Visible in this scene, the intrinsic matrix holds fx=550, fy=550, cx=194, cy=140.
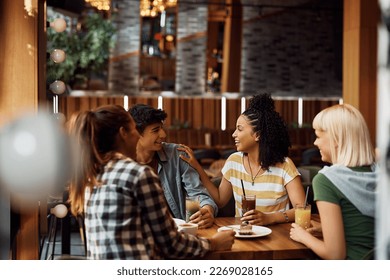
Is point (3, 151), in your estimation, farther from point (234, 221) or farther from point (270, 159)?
point (270, 159)

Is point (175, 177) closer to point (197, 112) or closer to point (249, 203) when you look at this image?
point (249, 203)

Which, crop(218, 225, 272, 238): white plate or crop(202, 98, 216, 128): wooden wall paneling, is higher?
crop(202, 98, 216, 128): wooden wall paneling

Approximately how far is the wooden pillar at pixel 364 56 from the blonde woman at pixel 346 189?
3.40m

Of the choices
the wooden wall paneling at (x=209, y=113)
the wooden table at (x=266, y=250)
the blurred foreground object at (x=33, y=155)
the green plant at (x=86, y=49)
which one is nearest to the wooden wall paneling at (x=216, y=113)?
the wooden wall paneling at (x=209, y=113)

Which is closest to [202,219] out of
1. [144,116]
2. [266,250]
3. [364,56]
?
[266,250]

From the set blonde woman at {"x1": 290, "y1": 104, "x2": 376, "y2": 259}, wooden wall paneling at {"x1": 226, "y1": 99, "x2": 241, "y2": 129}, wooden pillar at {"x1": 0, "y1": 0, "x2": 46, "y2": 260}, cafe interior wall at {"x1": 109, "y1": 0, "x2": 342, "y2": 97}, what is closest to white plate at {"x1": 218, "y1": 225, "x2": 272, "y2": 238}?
blonde woman at {"x1": 290, "y1": 104, "x2": 376, "y2": 259}

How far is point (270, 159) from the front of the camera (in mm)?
Result: 2984

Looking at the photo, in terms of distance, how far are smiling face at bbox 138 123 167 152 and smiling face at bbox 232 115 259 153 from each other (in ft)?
1.39

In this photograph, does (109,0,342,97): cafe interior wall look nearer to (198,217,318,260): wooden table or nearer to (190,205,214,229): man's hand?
(190,205,214,229): man's hand

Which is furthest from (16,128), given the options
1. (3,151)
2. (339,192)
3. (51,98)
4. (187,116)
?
(187,116)

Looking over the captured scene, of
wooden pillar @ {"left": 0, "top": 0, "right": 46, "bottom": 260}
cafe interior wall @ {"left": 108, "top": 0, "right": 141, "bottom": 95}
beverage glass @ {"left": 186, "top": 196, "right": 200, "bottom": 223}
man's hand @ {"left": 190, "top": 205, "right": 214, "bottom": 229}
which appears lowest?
man's hand @ {"left": 190, "top": 205, "right": 214, "bottom": 229}

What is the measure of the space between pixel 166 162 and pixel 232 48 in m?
8.02

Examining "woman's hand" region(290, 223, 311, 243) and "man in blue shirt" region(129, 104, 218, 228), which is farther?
"man in blue shirt" region(129, 104, 218, 228)

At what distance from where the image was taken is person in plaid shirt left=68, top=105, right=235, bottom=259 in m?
1.90
